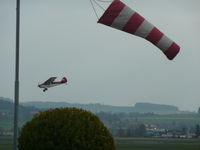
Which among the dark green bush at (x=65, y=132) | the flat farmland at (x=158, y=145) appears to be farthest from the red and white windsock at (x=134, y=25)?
the flat farmland at (x=158, y=145)

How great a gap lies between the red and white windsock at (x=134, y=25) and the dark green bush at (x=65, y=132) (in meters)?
3.40

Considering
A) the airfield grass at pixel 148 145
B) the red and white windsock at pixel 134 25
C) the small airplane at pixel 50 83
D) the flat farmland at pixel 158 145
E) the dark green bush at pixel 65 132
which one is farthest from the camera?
the flat farmland at pixel 158 145

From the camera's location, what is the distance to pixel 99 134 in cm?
2442

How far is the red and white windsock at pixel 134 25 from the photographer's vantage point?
74.2 ft

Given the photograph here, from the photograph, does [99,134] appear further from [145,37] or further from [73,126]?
[145,37]

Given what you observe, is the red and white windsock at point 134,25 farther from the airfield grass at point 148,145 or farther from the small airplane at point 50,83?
the airfield grass at point 148,145

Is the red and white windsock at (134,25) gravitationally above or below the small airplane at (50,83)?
above

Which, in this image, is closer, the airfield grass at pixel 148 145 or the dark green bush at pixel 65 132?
the dark green bush at pixel 65 132

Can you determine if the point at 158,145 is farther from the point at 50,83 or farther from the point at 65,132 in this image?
the point at 65,132

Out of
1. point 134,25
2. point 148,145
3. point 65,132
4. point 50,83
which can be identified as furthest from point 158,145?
point 134,25

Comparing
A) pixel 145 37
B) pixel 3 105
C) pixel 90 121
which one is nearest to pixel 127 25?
pixel 145 37

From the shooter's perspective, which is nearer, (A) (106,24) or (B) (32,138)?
(A) (106,24)

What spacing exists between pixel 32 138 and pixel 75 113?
5.25ft

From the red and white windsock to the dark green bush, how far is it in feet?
11.2
